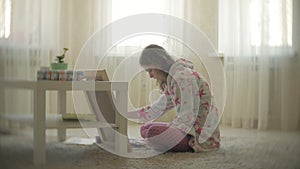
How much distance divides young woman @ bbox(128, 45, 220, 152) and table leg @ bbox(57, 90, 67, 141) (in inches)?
7.8

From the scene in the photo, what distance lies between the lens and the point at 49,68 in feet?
2.88

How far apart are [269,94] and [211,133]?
27 centimetres

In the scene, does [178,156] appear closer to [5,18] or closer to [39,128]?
[39,128]

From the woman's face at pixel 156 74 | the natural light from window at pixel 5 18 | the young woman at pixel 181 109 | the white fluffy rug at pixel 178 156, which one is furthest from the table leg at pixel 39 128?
the woman's face at pixel 156 74

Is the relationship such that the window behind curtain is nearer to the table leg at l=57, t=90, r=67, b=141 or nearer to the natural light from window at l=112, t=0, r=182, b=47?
the natural light from window at l=112, t=0, r=182, b=47

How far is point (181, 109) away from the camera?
113 cm

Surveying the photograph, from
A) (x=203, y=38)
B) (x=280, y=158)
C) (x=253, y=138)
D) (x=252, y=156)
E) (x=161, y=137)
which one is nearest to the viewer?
(x=280, y=158)

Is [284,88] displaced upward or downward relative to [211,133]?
upward

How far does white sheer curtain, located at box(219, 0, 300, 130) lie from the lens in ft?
2.58

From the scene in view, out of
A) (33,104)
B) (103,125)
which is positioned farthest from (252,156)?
(33,104)

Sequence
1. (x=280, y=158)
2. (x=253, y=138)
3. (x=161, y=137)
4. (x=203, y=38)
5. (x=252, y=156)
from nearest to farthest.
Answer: (x=280, y=158), (x=252, y=156), (x=253, y=138), (x=161, y=137), (x=203, y=38)

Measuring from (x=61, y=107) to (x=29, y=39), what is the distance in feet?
0.70

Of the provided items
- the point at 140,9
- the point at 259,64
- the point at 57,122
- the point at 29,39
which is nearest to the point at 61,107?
the point at 57,122

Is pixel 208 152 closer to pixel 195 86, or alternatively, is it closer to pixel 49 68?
pixel 195 86
